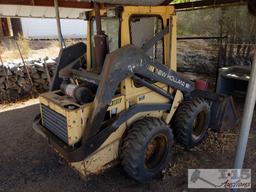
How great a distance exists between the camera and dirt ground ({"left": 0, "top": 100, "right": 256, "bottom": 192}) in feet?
10.1

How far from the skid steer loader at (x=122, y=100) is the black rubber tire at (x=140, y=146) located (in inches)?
0.5

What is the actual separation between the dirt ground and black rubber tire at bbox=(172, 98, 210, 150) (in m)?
0.19

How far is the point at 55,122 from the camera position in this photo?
2.96 m

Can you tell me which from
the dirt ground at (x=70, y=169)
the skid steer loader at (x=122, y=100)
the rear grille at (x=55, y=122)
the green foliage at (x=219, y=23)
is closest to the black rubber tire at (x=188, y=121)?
the skid steer loader at (x=122, y=100)

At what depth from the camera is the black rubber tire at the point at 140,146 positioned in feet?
9.29

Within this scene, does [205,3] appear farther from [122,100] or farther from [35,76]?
[35,76]

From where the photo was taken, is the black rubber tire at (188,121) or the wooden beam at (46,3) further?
the wooden beam at (46,3)

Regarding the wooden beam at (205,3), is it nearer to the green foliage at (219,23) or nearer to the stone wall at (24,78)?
the green foliage at (219,23)

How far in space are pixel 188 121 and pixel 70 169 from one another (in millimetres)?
1861

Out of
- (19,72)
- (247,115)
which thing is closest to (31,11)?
(19,72)

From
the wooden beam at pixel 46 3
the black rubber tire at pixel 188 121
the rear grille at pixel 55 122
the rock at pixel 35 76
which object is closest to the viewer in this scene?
the rear grille at pixel 55 122

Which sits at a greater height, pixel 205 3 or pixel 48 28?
pixel 205 3

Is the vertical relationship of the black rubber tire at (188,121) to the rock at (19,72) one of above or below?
below

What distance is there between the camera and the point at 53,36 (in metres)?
14.4
